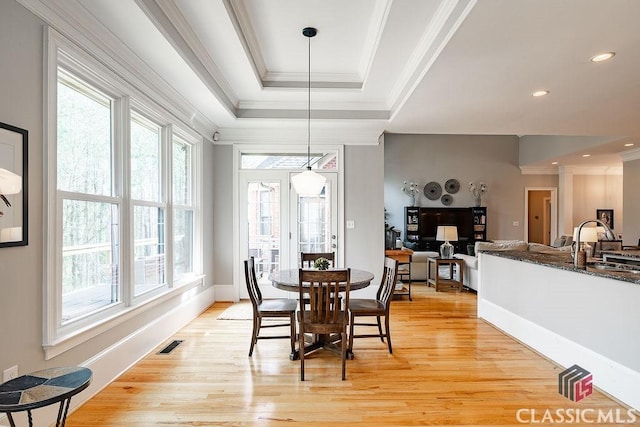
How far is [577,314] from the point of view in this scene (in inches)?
113

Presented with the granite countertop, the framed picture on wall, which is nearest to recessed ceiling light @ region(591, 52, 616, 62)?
the granite countertop

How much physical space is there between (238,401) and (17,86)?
7.65 feet

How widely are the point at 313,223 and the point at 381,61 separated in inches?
104

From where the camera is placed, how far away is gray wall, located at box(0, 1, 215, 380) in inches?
72.0

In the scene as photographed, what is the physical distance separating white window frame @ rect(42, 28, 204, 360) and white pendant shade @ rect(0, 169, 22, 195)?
22 cm

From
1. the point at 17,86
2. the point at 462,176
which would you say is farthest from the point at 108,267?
the point at 462,176

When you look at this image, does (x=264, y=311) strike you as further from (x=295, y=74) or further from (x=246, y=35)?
(x=295, y=74)

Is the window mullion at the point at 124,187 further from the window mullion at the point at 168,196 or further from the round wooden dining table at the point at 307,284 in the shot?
the round wooden dining table at the point at 307,284

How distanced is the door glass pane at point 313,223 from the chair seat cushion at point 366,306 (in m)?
1.99

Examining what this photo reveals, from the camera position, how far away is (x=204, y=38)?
9.98 feet

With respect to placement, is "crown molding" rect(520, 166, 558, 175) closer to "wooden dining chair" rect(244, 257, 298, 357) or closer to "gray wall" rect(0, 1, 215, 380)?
"wooden dining chair" rect(244, 257, 298, 357)

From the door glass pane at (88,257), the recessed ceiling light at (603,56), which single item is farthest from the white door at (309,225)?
the recessed ceiling light at (603,56)

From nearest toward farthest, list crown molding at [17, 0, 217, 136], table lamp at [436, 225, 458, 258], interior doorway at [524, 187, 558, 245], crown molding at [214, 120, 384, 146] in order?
crown molding at [17, 0, 217, 136] < crown molding at [214, 120, 384, 146] < table lamp at [436, 225, 458, 258] < interior doorway at [524, 187, 558, 245]

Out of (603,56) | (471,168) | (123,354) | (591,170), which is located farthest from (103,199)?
(591,170)
